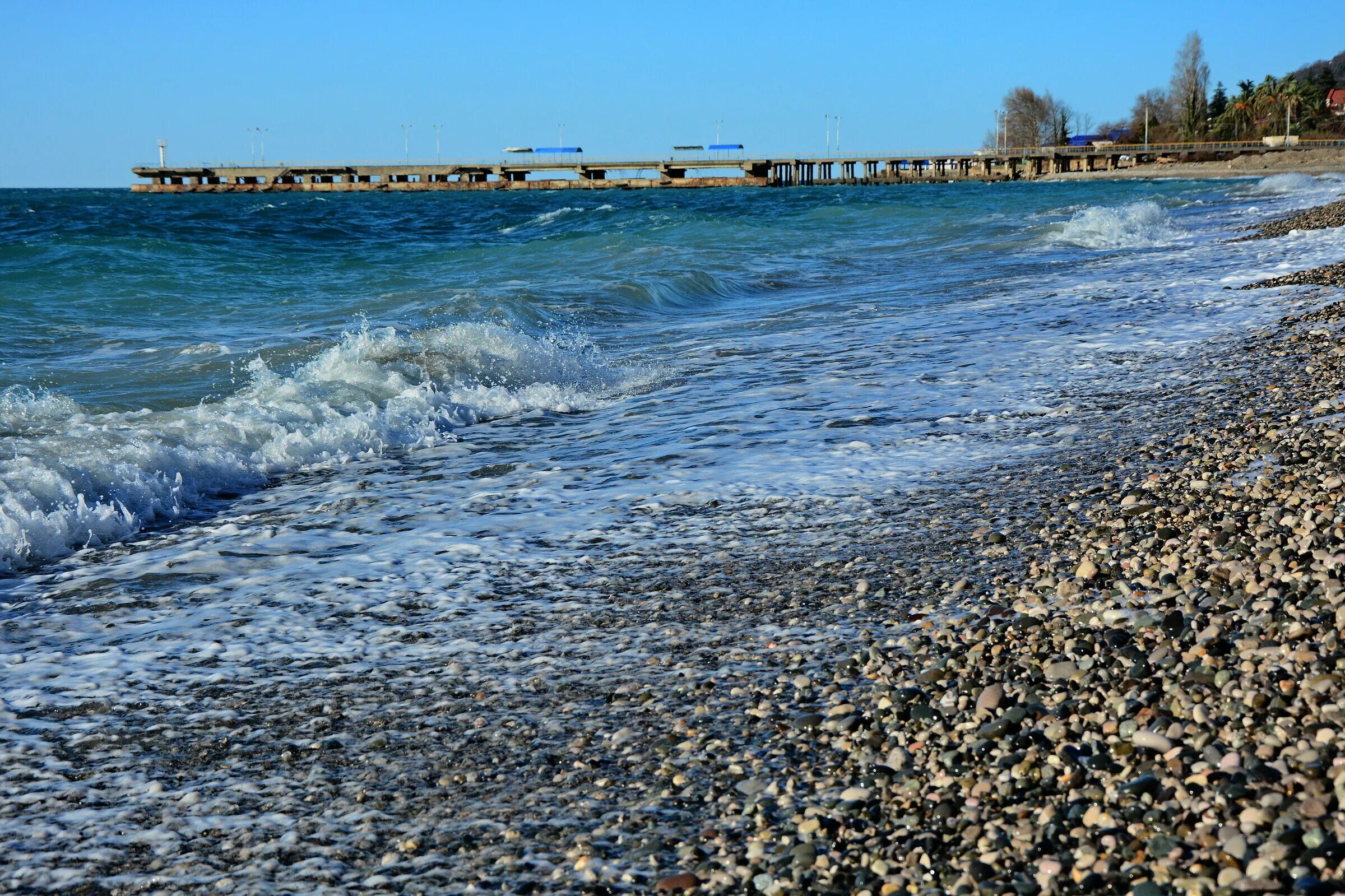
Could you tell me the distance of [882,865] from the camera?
1976 millimetres

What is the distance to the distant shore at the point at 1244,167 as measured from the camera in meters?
61.8

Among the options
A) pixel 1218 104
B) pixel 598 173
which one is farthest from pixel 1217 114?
pixel 598 173

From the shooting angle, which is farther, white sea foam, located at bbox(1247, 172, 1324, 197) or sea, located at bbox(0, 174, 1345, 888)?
white sea foam, located at bbox(1247, 172, 1324, 197)

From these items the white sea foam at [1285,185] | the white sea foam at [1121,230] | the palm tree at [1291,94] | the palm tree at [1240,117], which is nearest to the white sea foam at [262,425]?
the white sea foam at [1121,230]

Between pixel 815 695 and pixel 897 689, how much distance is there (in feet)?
0.67

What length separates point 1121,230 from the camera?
20281 millimetres

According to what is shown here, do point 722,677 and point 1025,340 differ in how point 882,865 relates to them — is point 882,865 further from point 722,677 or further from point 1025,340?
point 1025,340

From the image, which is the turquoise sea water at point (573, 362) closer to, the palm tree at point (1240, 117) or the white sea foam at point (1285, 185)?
the white sea foam at point (1285, 185)

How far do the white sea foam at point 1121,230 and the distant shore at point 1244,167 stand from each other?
130 ft

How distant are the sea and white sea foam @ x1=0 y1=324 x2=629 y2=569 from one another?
0.08 ft

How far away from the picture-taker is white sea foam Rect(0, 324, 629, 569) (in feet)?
15.4

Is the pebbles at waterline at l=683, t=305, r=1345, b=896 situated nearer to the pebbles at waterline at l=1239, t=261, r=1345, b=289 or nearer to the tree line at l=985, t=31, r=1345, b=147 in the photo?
the pebbles at waterline at l=1239, t=261, r=1345, b=289

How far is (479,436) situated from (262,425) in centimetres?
122

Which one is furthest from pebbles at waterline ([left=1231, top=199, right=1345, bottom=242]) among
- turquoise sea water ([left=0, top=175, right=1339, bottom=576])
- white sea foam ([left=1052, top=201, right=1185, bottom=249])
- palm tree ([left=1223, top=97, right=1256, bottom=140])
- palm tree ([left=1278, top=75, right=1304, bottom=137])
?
palm tree ([left=1223, top=97, right=1256, bottom=140])
